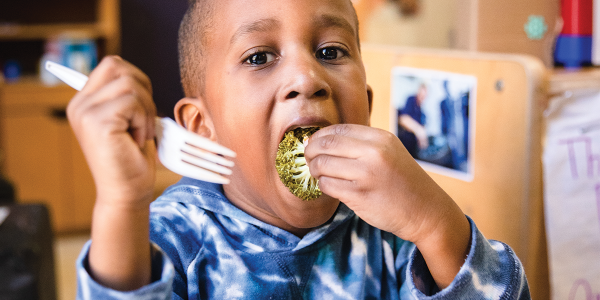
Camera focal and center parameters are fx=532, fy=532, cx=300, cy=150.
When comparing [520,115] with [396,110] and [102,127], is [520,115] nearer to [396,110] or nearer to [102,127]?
[396,110]

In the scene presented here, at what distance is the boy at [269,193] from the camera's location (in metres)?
0.48

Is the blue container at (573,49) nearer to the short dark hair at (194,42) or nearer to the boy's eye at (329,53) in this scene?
the boy's eye at (329,53)

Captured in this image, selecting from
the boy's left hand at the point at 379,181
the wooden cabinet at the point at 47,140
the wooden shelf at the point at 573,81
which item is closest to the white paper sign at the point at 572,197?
the wooden shelf at the point at 573,81

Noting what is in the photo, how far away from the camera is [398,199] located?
54cm

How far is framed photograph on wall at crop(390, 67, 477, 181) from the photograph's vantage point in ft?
2.83

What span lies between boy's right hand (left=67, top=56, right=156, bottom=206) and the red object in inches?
35.1

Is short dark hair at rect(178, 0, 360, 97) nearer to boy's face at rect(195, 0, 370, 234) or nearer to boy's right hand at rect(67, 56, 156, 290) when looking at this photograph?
boy's face at rect(195, 0, 370, 234)

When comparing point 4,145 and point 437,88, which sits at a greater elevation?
point 437,88

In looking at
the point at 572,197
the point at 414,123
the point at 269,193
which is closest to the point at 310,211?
the point at 269,193

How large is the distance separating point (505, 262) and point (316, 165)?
0.25 meters

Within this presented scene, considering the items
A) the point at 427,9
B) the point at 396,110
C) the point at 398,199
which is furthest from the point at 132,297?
the point at 427,9

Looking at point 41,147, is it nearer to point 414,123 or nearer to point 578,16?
point 414,123

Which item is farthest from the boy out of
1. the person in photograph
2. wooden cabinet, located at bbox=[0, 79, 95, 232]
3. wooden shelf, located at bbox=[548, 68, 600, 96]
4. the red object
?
wooden cabinet, located at bbox=[0, 79, 95, 232]

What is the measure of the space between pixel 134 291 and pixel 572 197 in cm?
72
